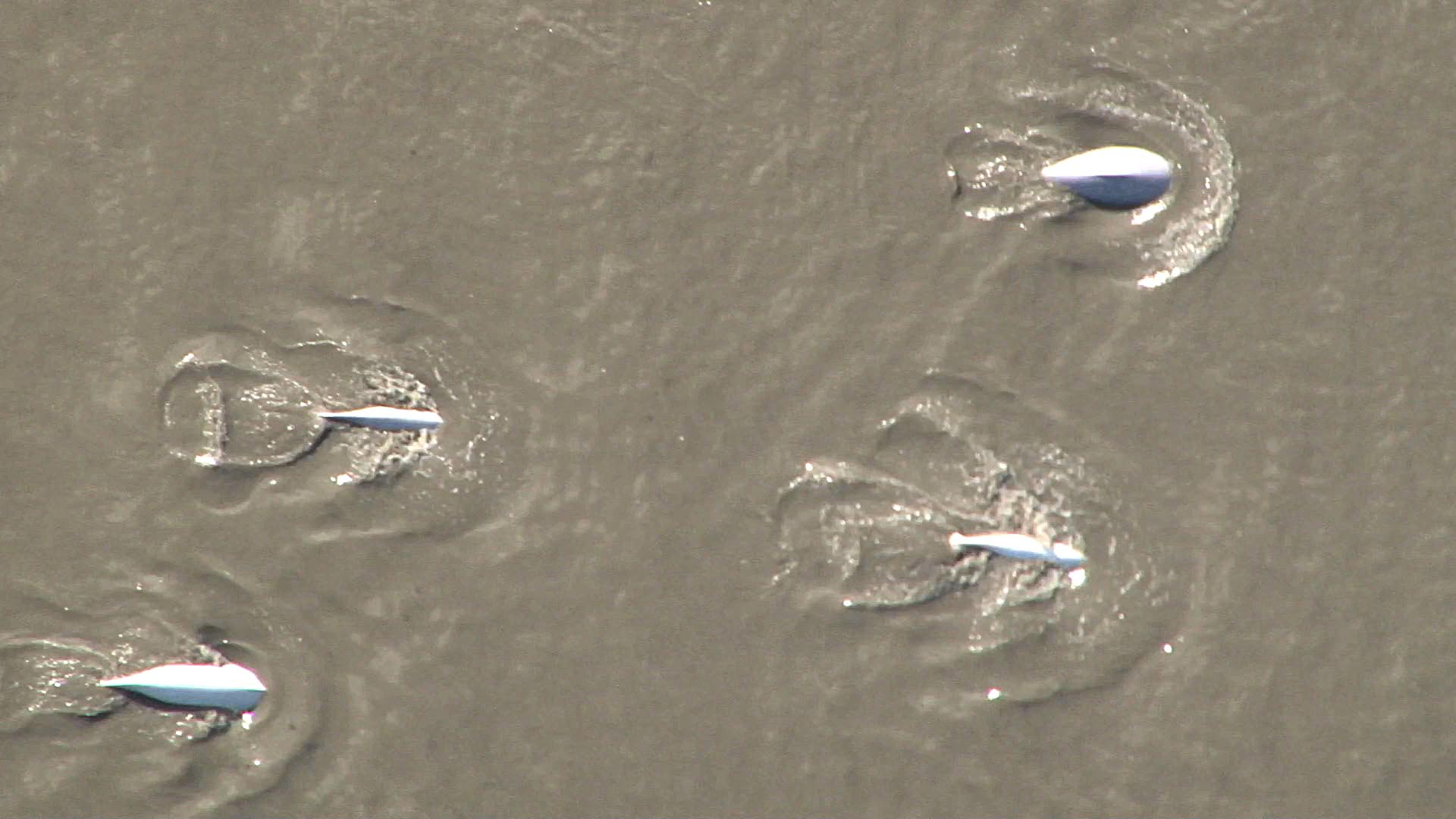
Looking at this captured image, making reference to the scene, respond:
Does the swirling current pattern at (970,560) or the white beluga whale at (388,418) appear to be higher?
the white beluga whale at (388,418)

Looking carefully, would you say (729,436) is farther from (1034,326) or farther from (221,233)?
(221,233)

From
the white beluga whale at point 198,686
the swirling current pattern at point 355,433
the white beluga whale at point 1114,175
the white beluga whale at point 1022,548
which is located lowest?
the white beluga whale at point 198,686

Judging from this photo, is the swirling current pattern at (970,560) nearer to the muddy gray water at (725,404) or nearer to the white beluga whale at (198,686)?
the muddy gray water at (725,404)

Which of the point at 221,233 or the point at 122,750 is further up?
the point at 221,233

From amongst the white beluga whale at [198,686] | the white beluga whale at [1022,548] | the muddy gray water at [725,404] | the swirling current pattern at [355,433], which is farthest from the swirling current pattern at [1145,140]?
the white beluga whale at [198,686]

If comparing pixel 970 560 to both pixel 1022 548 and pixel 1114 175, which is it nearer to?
pixel 1022 548

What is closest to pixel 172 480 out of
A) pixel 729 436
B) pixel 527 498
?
pixel 527 498

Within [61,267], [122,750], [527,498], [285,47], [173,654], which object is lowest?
[122,750]
